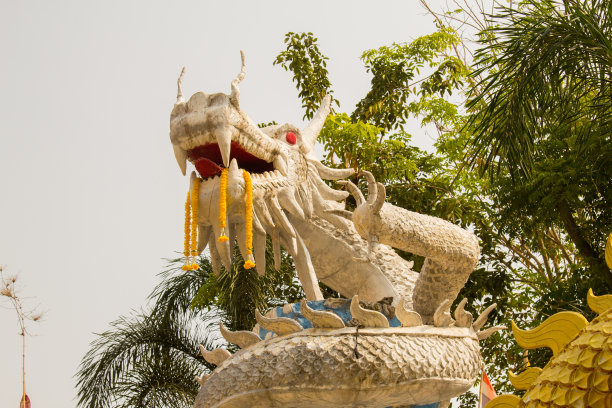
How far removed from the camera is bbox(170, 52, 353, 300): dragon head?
11.7 ft

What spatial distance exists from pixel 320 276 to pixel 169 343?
430 centimetres

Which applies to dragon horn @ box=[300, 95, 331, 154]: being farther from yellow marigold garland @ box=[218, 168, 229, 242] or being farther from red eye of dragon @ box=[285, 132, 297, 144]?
yellow marigold garland @ box=[218, 168, 229, 242]

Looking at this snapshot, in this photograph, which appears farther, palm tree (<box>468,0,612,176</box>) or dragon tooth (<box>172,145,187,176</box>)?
palm tree (<box>468,0,612,176</box>)

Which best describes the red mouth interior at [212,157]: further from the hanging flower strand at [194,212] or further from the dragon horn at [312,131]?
the dragon horn at [312,131]

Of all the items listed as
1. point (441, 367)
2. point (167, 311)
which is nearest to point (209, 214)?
point (441, 367)

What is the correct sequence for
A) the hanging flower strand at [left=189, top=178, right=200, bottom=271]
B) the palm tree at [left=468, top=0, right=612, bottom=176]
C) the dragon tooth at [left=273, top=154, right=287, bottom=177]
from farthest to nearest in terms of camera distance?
the palm tree at [left=468, top=0, right=612, bottom=176] < the dragon tooth at [left=273, top=154, right=287, bottom=177] < the hanging flower strand at [left=189, top=178, right=200, bottom=271]

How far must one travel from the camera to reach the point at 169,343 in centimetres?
822

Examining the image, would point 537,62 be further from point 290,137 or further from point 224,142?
point 224,142

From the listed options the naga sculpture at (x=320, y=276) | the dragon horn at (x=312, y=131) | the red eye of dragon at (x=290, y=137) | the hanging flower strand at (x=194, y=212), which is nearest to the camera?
the naga sculpture at (x=320, y=276)

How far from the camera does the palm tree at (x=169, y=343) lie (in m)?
7.79

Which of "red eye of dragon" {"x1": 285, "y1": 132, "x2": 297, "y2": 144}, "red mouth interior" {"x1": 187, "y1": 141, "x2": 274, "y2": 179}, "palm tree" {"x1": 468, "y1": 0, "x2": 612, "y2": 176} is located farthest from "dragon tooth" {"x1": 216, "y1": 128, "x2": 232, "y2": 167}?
"palm tree" {"x1": 468, "y1": 0, "x2": 612, "y2": 176}

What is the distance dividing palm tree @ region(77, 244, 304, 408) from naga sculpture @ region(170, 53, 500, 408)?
11.2 ft

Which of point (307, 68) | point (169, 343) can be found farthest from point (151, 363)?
point (307, 68)

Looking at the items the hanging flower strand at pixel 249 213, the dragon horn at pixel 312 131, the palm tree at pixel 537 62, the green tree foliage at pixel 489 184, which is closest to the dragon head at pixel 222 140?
the hanging flower strand at pixel 249 213
